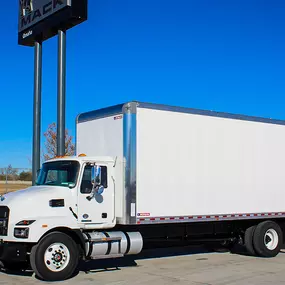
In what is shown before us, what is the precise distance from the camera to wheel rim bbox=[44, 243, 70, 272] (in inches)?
369

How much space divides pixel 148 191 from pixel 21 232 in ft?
9.84

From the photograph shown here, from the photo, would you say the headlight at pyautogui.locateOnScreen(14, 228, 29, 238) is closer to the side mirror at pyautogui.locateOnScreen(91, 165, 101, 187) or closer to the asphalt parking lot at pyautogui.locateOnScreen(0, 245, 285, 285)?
the asphalt parking lot at pyautogui.locateOnScreen(0, 245, 285, 285)

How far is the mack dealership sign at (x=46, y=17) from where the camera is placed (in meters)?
15.5

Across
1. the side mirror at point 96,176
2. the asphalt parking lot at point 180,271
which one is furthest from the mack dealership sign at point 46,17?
the asphalt parking lot at point 180,271

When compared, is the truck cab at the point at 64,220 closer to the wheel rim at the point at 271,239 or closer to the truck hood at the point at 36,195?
the truck hood at the point at 36,195

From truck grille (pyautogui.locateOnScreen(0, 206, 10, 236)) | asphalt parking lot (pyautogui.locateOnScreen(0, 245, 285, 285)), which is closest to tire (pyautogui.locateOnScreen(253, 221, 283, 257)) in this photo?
asphalt parking lot (pyautogui.locateOnScreen(0, 245, 285, 285))

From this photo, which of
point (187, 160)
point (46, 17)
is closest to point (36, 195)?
point (187, 160)

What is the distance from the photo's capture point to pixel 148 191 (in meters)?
10.9

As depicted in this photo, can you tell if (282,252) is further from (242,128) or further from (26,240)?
(26,240)

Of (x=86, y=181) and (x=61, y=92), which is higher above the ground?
(x=61, y=92)

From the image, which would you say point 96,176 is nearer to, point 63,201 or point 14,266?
point 63,201

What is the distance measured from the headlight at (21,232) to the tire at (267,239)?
646cm

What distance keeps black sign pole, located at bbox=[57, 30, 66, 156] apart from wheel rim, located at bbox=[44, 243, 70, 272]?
21.1ft

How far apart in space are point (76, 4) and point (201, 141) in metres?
6.76
